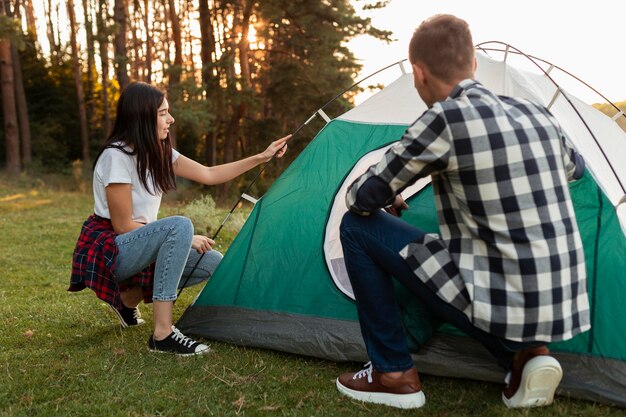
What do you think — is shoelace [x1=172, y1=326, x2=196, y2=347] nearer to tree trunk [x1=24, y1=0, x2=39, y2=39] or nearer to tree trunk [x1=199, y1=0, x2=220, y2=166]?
tree trunk [x1=199, y1=0, x2=220, y2=166]

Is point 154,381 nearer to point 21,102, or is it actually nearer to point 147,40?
point 21,102

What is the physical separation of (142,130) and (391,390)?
1.72m

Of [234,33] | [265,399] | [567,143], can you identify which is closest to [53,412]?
[265,399]

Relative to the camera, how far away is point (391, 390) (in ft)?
7.77

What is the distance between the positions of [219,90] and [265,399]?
1325 cm

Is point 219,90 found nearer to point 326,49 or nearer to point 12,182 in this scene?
point 326,49

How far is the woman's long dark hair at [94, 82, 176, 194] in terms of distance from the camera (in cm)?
309

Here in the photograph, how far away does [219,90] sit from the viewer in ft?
49.5

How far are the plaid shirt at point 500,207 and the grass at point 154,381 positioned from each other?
457 mm

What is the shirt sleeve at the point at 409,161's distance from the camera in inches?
77.7

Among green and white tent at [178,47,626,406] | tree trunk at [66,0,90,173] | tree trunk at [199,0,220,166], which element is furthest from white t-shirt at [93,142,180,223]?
tree trunk at [66,0,90,173]

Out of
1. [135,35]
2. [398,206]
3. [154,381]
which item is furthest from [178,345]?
[135,35]

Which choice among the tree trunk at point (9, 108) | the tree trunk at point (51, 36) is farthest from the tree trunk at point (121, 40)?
the tree trunk at point (51, 36)

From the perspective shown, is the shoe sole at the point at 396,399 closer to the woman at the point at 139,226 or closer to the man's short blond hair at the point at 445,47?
the woman at the point at 139,226
